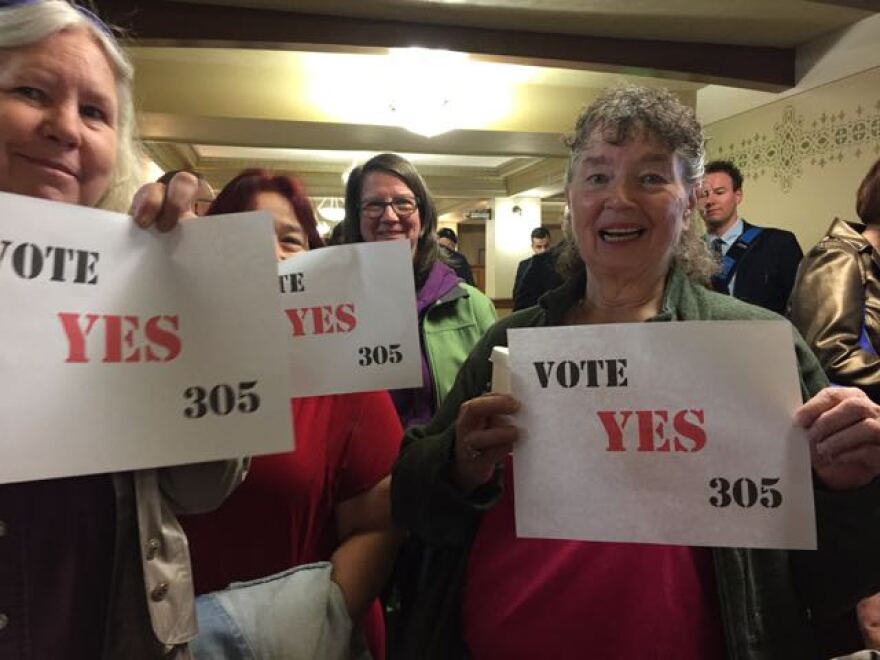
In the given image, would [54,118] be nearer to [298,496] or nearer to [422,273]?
[298,496]

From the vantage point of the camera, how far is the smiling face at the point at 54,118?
656 mm

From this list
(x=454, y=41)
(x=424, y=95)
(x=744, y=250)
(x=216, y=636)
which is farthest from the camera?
(x=424, y=95)

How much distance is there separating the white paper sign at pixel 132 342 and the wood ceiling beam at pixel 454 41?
288cm

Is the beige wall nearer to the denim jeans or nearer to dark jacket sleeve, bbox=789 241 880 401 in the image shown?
dark jacket sleeve, bbox=789 241 880 401

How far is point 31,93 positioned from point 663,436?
82 centimetres

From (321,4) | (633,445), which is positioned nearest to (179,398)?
(633,445)

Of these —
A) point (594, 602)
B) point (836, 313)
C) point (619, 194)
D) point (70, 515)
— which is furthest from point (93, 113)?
point (836, 313)

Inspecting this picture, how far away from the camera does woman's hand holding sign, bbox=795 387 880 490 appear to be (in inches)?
29.2

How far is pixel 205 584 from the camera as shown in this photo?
0.96m

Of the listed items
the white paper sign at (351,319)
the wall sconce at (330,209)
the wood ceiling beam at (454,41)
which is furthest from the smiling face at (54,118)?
the wall sconce at (330,209)

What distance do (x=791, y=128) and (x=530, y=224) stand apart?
5.19m

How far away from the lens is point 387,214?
6.04 feet

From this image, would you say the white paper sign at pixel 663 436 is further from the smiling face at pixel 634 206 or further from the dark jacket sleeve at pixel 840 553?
the smiling face at pixel 634 206

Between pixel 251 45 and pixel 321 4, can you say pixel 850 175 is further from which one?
pixel 251 45
